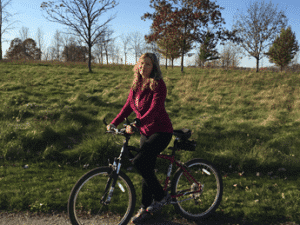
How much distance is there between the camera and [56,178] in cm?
464

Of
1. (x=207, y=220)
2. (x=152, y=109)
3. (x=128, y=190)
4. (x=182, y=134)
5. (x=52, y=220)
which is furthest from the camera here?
(x=207, y=220)

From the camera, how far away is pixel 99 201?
3.12 meters

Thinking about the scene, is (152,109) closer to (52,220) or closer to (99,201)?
(99,201)

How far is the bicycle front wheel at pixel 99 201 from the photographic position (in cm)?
259

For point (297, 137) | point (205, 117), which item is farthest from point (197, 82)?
point (297, 137)

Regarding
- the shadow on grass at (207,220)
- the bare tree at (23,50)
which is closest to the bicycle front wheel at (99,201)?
the shadow on grass at (207,220)

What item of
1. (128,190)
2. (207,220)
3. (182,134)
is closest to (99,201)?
(128,190)

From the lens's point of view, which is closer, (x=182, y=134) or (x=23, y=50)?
(x=182, y=134)

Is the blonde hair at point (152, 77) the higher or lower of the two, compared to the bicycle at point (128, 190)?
higher

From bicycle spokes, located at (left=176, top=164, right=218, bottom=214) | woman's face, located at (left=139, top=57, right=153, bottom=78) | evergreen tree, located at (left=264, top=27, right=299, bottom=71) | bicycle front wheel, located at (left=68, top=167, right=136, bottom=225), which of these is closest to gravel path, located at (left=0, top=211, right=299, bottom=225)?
bicycle spokes, located at (left=176, top=164, right=218, bottom=214)

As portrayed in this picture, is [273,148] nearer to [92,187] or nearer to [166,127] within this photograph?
[166,127]

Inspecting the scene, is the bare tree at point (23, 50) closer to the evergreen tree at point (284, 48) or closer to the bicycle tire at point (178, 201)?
the evergreen tree at point (284, 48)

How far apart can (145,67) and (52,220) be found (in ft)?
8.64

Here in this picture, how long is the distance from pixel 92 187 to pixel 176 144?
4.47 feet
